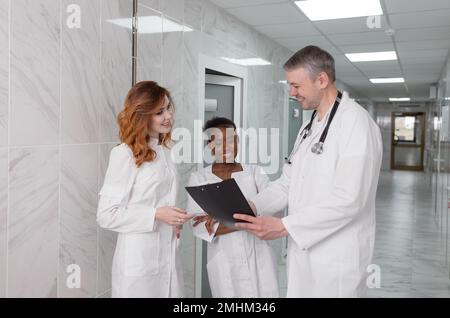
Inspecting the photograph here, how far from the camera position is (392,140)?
1336cm

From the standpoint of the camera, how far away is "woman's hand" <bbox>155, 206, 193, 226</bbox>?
160cm

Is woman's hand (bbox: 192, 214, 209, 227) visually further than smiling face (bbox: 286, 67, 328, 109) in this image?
Yes

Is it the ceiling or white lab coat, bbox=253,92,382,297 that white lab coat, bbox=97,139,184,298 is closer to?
white lab coat, bbox=253,92,382,297

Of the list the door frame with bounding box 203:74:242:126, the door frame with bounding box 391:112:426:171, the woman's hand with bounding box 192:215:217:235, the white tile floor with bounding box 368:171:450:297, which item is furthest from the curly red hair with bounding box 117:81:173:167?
the door frame with bounding box 391:112:426:171

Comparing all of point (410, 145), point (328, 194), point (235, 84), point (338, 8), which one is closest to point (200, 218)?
point (328, 194)

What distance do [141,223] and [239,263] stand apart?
2.44 ft

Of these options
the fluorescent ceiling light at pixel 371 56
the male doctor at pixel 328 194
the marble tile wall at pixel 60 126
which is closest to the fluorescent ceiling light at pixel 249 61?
the marble tile wall at pixel 60 126

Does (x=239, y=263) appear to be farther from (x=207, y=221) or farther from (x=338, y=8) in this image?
(x=338, y=8)

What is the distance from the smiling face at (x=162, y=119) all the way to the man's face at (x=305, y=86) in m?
0.51

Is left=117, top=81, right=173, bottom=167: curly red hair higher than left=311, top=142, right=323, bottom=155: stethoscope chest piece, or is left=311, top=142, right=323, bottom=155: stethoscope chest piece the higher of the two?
left=117, top=81, right=173, bottom=167: curly red hair

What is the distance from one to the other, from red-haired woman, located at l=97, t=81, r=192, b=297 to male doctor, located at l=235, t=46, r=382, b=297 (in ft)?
1.08

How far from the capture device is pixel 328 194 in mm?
1567
